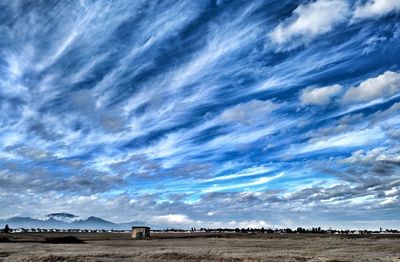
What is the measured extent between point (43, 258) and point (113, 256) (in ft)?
27.7

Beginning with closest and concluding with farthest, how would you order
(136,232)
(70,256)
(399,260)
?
(399,260) → (70,256) → (136,232)

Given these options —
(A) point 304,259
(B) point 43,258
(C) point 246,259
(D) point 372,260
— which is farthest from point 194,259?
(D) point 372,260

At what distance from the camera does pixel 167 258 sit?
53656mm

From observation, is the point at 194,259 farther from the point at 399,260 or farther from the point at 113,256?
the point at 399,260

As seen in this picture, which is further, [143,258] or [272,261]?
[143,258]

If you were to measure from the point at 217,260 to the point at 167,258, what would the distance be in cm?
646

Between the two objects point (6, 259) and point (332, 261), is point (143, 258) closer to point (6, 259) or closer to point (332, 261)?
point (6, 259)

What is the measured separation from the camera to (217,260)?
51469mm

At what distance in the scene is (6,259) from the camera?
51.3 meters

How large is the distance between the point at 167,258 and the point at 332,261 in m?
19.5

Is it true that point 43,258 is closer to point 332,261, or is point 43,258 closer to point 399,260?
point 332,261

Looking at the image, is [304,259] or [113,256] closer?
[304,259]

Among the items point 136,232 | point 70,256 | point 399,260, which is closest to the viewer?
point 399,260

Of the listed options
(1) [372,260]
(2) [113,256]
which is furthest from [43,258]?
(1) [372,260]
